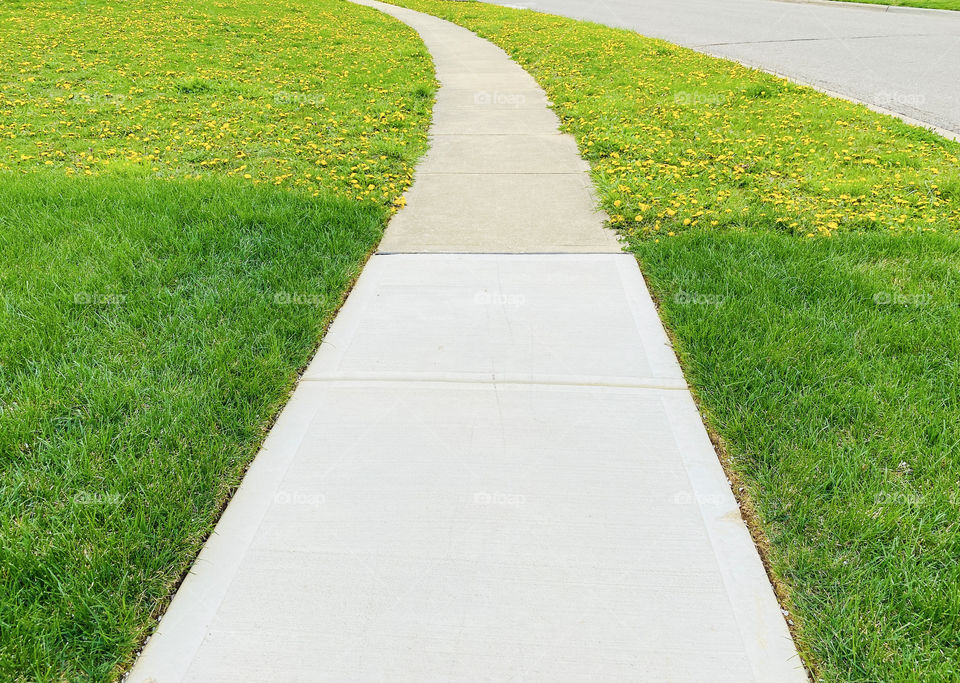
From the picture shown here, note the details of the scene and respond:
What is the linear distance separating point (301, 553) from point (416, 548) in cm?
39

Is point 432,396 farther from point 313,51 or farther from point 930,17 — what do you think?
point 930,17

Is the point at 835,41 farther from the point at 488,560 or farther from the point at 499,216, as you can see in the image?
the point at 488,560

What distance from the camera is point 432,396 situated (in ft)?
9.00

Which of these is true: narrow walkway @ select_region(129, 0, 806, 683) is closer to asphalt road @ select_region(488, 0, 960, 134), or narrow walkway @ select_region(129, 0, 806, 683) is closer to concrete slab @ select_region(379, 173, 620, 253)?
concrete slab @ select_region(379, 173, 620, 253)

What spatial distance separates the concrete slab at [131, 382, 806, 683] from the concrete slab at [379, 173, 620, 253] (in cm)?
180

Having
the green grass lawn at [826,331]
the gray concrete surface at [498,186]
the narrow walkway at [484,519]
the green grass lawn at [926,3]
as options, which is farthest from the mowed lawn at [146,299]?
the green grass lawn at [926,3]

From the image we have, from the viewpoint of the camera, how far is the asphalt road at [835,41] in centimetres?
809

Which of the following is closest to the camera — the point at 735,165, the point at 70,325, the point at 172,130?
the point at 70,325

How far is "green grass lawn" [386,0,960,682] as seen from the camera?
1857 mm

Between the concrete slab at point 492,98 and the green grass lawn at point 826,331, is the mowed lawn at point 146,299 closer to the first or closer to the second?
the concrete slab at point 492,98

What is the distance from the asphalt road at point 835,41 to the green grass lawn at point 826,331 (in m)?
1.64

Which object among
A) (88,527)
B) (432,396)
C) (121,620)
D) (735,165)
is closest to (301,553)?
(121,620)

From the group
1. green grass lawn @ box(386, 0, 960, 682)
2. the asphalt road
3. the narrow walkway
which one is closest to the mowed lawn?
the narrow walkway

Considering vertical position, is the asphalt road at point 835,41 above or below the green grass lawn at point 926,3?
below
